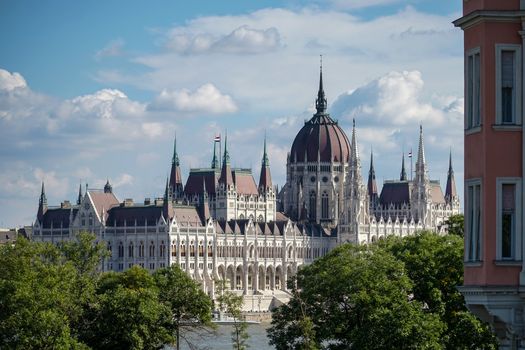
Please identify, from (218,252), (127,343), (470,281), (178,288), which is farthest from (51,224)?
(470,281)

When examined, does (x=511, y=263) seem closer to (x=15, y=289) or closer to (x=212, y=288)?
(x=15, y=289)

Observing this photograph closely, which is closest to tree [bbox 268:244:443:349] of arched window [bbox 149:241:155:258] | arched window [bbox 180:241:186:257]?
arched window [bbox 149:241:155:258]

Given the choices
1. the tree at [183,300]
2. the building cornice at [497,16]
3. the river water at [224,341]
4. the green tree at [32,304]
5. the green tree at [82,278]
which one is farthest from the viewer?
the river water at [224,341]

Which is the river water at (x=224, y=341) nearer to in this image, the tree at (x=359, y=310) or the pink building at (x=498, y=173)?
the tree at (x=359, y=310)

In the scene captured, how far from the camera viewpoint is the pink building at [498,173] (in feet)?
47.8

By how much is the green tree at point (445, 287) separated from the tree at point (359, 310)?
644mm

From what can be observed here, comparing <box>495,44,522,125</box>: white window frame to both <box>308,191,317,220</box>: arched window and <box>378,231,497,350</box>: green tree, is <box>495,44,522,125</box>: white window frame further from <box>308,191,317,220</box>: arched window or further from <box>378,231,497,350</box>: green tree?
<box>308,191,317,220</box>: arched window

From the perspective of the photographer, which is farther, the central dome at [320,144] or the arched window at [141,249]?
the central dome at [320,144]

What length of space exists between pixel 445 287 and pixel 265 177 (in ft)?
495

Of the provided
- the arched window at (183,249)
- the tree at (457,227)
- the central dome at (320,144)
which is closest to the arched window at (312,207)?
the central dome at (320,144)

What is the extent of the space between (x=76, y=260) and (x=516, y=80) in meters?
44.1

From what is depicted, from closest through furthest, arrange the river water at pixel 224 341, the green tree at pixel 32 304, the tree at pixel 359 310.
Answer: the tree at pixel 359 310 → the green tree at pixel 32 304 → the river water at pixel 224 341

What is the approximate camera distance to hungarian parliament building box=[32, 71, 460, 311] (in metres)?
167

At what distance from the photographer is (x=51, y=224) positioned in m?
178
